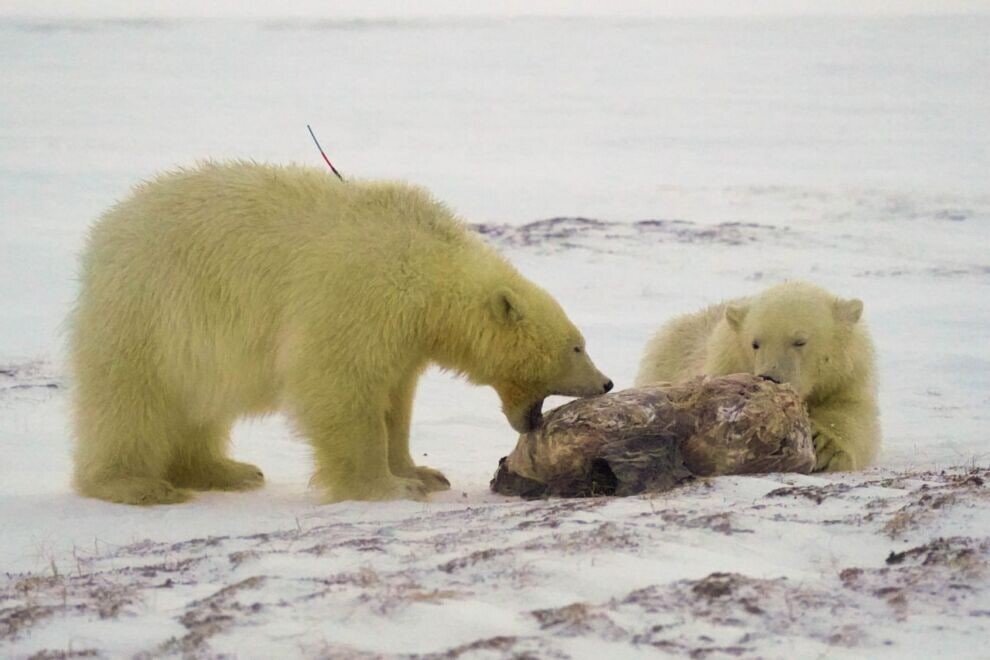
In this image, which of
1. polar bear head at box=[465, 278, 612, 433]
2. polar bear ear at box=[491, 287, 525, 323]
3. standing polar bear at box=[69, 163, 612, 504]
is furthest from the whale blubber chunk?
polar bear ear at box=[491, 287, 525, 323]

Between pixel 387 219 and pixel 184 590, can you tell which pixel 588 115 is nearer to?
pixel 387 219

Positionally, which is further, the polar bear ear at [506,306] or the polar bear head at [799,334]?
the polar bear head at [799,334]

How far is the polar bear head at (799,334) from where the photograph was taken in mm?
7387

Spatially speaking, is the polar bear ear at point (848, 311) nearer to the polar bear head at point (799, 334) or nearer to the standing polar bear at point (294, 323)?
the polar bear head at point (799, 334)

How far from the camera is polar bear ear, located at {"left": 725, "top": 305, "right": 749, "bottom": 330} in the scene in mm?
7762

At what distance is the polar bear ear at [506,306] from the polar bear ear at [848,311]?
2.07 meters

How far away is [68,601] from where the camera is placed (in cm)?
428

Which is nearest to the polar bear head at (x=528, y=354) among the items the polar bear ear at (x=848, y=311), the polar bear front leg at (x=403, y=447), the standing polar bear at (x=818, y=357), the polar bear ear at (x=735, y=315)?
the polar bear front leg at (x=403, y=447)

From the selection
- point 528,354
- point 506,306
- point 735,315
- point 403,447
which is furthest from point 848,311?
point 403,447

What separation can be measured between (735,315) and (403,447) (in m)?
2.06

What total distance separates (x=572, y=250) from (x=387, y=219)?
1038 cm

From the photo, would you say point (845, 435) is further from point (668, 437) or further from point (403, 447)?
point (403, 447)

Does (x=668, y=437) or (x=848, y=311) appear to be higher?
(x=848, y=311)

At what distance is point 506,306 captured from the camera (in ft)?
21.9
